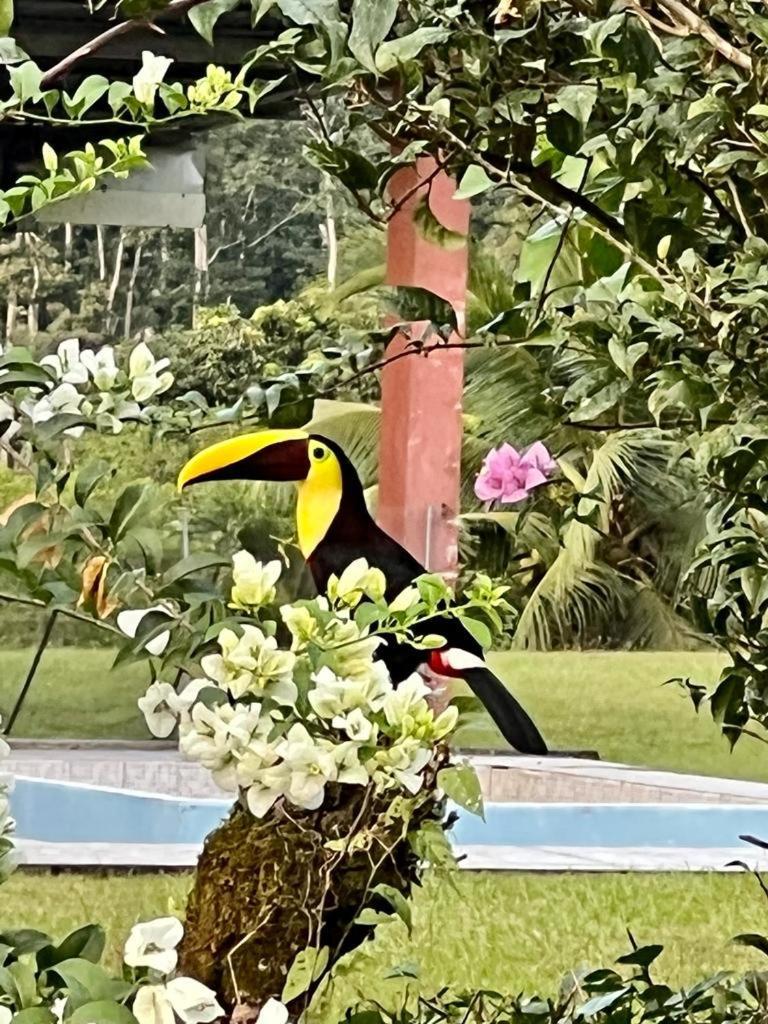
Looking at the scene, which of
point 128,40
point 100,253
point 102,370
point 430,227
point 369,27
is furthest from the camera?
point 100,253

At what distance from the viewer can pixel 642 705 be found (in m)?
1.25

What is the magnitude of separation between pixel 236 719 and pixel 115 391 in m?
0.17

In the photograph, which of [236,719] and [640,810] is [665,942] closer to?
[640,810]

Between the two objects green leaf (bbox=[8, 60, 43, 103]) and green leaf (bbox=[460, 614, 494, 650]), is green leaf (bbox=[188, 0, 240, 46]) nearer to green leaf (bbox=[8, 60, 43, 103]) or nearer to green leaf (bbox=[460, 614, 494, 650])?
green leaf (bbox=[8, 60, 43, 103])

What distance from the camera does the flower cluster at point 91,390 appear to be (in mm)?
561

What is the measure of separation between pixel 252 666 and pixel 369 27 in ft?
0.80

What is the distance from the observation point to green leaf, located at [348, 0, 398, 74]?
474 millimetres

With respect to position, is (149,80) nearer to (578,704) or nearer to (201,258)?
(201,258)

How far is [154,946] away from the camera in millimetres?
519

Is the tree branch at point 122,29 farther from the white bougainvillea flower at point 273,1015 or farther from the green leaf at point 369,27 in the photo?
the white bougainvillea flower at point 273,1015

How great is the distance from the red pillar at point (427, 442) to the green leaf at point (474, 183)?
0.51 meters

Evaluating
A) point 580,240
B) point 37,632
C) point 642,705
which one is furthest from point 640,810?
point 580,240

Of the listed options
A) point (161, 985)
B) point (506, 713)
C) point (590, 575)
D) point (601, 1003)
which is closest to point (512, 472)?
point (590, 575)

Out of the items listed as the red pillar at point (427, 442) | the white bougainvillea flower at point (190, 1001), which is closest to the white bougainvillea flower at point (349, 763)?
the white bougainvillea flower at point (190, 1001)
